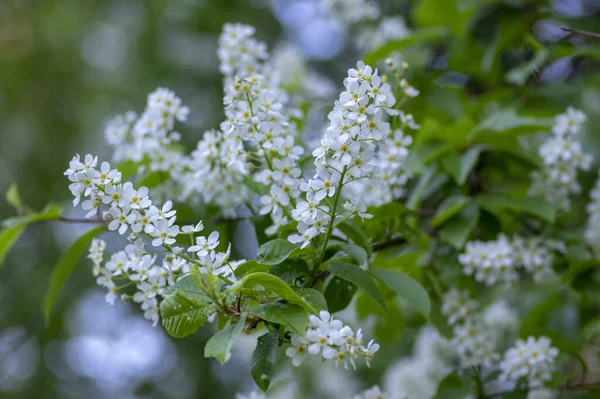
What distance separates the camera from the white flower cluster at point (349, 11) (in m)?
2.65

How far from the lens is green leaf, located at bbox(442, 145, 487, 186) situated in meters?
1.78

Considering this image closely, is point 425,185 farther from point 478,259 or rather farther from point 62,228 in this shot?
point 62,228

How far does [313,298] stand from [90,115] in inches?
122

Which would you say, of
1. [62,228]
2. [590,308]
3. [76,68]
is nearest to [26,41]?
[76,68]

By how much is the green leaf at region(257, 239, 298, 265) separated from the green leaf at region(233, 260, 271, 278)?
1 centimetres

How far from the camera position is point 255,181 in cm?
151

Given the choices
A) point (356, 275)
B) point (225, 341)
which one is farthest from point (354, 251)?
point (225, 341)

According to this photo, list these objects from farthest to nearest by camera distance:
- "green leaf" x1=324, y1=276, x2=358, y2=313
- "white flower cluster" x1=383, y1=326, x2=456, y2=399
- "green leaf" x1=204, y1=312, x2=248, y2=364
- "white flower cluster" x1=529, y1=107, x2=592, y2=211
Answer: "white flower cluster" x1=383, y1=326, x2=456, y2=399 < "white flower cluster" x1=529, y1=107, x2=592, y2=211 < "green leaf" x1=324, y1=276, x2=358, y2=313 < "green leaf" x1=204, y1=312, x2=248, y2=364

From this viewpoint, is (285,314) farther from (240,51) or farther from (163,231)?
(240,51)

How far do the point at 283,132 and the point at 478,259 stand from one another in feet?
2.24

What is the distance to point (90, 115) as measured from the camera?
3934mm

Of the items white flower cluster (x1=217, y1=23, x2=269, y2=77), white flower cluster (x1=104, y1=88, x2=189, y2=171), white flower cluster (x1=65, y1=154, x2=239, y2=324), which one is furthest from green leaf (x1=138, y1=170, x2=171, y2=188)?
white flower cluster (x1=65, y1=154, x2=239, y2=324)

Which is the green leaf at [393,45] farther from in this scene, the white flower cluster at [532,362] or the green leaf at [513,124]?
the white flower cluster at [532,362]

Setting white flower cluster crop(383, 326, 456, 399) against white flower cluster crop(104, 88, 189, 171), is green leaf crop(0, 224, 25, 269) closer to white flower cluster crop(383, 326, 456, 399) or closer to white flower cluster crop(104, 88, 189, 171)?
white flower cluster crop(104, 88, 189, 171)
